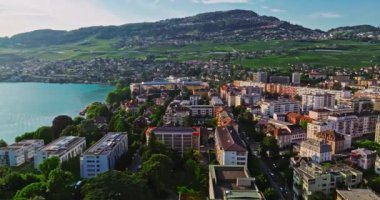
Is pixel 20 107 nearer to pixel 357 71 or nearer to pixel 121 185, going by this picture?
pixel 121 185

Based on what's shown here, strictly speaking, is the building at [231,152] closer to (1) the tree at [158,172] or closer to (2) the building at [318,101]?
(1) the tree at [158,172]

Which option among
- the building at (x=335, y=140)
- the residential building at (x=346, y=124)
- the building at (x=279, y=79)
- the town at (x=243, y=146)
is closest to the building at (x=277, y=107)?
the town at (x=243, y=146)

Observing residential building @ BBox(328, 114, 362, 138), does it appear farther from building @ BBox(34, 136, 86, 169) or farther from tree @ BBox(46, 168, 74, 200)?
tree @ BBox(46, 168, 74, 200)

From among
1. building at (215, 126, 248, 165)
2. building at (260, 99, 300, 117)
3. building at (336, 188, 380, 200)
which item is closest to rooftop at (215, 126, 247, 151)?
building at (215, 126, 248, 165)

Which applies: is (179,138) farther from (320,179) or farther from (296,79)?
(296,79)

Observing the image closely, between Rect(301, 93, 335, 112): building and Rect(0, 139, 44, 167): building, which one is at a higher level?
Rect(301, 93, 335, 112): building

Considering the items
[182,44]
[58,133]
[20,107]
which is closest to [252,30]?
[182,44]
